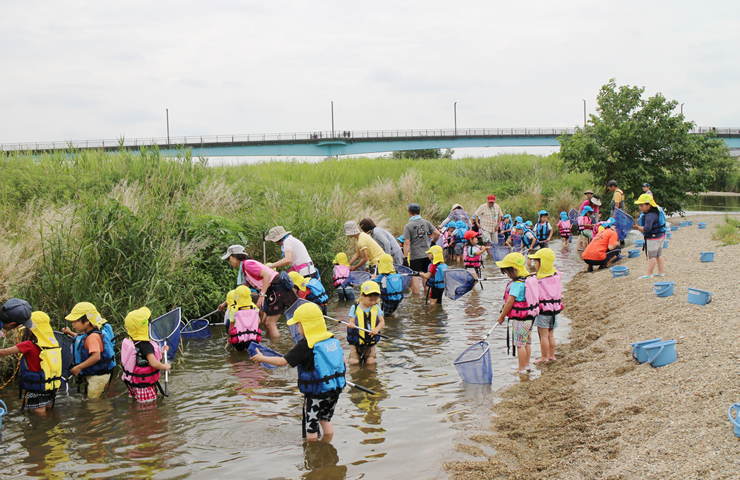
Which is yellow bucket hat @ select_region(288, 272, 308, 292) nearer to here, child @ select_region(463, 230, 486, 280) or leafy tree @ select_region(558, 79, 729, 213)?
child @ select_region(463, 230, 486, 280)

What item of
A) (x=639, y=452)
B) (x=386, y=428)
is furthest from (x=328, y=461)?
(x=639, y=452)

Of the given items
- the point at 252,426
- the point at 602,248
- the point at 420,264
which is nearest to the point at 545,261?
the point at 252,426

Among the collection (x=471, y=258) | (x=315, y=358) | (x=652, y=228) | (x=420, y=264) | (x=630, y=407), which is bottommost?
(x=630, y=407)

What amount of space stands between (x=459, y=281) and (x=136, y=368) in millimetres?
5863

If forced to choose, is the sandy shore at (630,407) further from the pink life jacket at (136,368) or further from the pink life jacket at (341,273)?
the pink life jacket at (341,273)

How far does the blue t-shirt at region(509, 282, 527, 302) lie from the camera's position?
6.55 m

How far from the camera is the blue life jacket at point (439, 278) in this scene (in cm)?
1072

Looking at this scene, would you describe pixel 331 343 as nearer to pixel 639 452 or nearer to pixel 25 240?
pixel 639 452

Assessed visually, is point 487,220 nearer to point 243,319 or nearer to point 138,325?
point 243,319

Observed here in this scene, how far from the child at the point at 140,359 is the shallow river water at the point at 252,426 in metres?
0.23

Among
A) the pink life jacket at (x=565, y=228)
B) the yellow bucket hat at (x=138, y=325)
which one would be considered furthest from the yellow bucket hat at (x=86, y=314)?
the pink life jacket at (x=565, y=228)

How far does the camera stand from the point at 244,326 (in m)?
7.80

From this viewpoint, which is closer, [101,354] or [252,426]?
[252,426]

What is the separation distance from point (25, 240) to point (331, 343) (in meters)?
6.06
